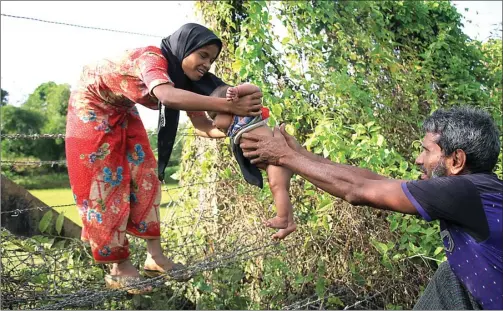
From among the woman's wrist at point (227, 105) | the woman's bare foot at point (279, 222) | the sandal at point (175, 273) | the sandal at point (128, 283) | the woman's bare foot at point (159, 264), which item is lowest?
the sandal at point (128, 283)

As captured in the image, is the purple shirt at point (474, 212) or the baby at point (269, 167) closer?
the purple shirt at point (474, 212)

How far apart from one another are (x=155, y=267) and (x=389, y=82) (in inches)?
93.8

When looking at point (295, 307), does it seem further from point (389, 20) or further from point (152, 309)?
point (389, 20)

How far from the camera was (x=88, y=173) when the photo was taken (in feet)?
9.68

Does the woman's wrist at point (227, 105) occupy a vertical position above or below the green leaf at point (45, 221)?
above

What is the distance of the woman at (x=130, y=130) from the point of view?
8.73 ft

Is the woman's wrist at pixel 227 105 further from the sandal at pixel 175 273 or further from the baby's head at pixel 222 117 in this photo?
the sandal at pixel 175 273

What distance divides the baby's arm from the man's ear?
2.83 ft

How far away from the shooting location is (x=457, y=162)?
2.26 m

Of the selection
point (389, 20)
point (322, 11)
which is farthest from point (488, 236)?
point (389, 20)

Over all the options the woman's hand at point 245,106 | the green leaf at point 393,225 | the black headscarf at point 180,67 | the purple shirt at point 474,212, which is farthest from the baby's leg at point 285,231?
the green leaf at point 393,225

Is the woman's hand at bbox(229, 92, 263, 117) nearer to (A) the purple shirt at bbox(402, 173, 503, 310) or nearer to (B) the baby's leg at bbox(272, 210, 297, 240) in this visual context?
(B) the baby's leg at bbox(272, 210, 297, 240)

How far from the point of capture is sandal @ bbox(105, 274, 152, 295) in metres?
3.04

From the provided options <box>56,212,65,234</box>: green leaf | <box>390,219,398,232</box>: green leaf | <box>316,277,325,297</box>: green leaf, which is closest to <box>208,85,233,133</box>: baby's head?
Answer: <box>390,219,398,232</box>: green leaf
